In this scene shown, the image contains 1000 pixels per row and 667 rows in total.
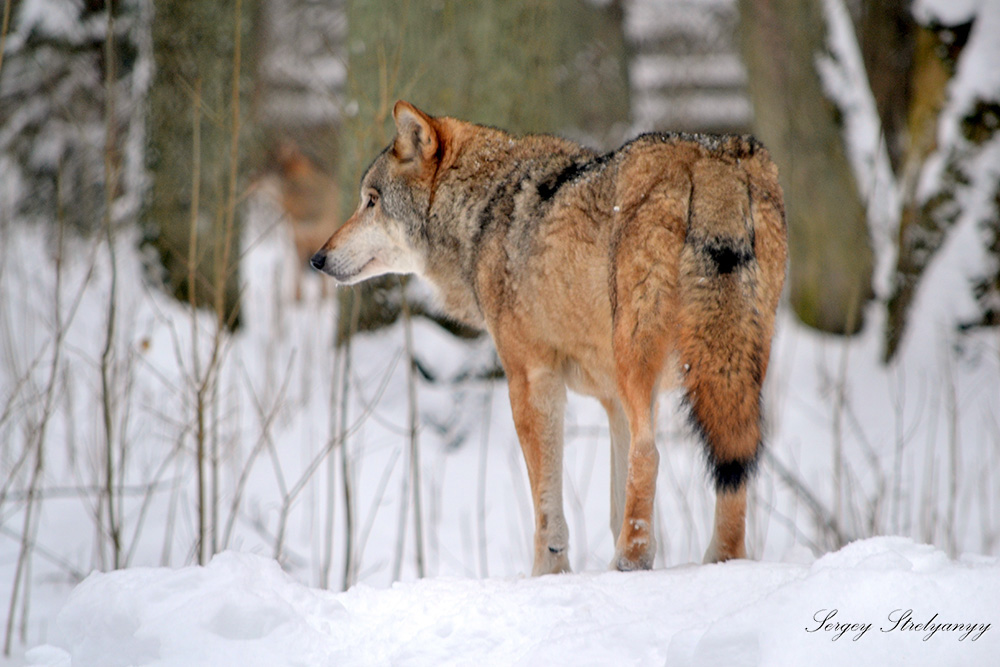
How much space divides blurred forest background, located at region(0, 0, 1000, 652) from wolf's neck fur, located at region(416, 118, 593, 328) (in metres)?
0.56

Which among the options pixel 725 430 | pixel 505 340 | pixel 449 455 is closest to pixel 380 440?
pixel 449 455

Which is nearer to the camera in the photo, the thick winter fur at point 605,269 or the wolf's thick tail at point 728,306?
the wolf's thick tail at point 728,306

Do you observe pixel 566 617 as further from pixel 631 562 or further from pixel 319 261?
pixel 319 261

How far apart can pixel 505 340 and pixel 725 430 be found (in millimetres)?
1119

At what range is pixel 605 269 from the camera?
3039 mm

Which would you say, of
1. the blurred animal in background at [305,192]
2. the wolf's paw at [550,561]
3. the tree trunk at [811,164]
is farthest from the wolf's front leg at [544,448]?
the blurred animal in background at [305,192]

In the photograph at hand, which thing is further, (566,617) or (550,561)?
(550,561)

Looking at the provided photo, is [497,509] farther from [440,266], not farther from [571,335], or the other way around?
[571,335]

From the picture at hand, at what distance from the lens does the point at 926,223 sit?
6.86 m

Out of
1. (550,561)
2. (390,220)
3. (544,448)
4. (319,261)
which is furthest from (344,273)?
(550,561)

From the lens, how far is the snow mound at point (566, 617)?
6.11 feet

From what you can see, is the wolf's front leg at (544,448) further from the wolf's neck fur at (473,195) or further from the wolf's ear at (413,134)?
the wolf's ear at (413,134)

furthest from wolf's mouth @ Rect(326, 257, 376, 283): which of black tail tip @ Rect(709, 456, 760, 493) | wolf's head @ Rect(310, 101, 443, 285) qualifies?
black tail tip @ Rect(709, 456, 760, 493)

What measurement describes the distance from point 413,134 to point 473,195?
414mm
